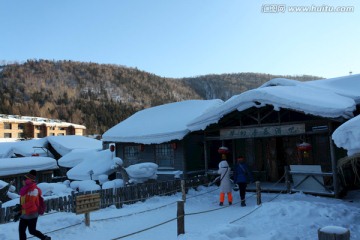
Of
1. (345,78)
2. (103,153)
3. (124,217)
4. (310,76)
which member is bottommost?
(124,217)

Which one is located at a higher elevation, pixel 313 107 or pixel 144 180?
pixel 313 107

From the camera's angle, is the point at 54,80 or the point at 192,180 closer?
the point at 192,180

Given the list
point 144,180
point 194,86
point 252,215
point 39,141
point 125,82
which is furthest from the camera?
point 194,86

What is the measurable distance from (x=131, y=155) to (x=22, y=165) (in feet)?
27.1

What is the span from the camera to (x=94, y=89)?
461 feet

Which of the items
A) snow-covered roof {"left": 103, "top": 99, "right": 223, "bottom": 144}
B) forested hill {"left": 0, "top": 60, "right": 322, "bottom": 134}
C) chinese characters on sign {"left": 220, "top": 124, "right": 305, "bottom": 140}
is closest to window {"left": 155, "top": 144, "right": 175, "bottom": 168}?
snow-covered roof {"left": 103, "top": 99, "right": 223, "bottom": 144}

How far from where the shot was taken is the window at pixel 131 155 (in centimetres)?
2036

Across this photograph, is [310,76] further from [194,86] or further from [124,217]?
[124,217]

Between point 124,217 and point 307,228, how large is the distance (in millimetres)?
5706

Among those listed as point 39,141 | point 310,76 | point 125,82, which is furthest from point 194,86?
point 39,141

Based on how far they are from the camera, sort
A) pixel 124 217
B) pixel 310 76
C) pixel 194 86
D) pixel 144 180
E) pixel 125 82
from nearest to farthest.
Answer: pixel 124 217 → pixel 144 180 → pixel 310 76 → pixel 125 82 → pixel 194 86

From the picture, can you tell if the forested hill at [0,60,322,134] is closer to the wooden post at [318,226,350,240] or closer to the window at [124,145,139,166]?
the window at [124,145,139,166]

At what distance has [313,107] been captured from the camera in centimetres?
1177

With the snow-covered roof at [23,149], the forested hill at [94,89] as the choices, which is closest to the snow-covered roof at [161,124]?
the snow-covered roof at [23,149]
